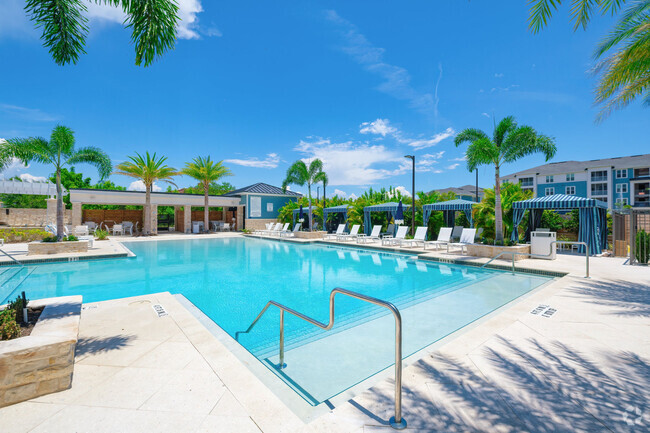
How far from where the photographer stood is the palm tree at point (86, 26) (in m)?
4.70

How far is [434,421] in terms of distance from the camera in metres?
2.29

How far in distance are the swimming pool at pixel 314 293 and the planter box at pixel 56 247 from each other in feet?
5.77

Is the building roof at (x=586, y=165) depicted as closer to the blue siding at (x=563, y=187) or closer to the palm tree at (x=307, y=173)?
the blue siding at (x=563, y=187)

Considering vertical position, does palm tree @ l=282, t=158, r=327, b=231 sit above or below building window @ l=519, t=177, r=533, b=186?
below

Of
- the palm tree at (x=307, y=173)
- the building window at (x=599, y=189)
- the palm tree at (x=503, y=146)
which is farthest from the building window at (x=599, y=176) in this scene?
the palm tree at (x=503, y=146)

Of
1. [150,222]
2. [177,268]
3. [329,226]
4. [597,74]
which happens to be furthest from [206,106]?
[597,74]

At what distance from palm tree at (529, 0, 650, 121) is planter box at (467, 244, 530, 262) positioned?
5.53m

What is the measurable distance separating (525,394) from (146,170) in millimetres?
26740

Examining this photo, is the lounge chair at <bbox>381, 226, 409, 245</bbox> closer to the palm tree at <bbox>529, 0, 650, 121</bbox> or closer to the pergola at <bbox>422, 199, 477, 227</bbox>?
the pergola at <bbox>422, 199, 477, 227</bbox>

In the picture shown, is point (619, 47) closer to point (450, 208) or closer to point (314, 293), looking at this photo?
point (314, 293)

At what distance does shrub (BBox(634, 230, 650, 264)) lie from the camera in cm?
983

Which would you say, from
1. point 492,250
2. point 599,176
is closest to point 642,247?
point 492,250

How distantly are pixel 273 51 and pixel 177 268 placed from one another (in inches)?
555

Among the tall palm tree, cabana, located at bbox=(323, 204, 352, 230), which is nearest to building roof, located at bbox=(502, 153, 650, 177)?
cabana, located at bbox=(323, 204, 352, 230)
